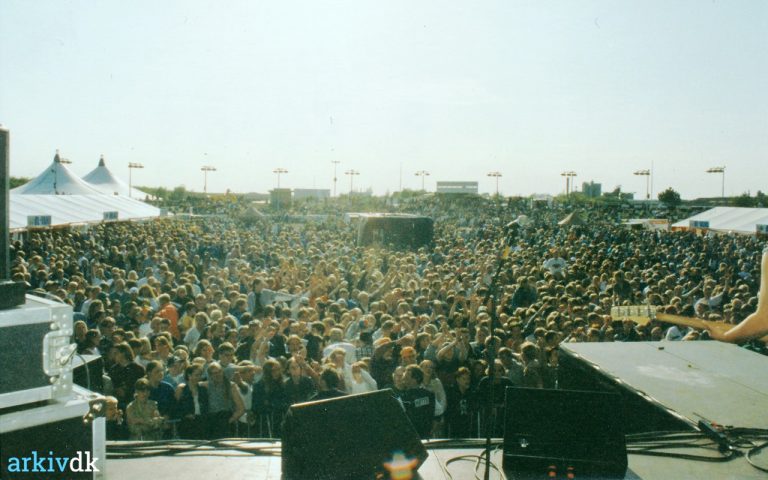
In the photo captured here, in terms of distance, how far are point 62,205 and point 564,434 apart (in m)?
21.7

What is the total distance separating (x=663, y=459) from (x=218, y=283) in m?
8.72

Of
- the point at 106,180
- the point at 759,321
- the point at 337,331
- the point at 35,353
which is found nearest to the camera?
the point at 35,353

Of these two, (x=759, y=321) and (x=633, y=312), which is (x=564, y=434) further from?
(x=633, y=312)

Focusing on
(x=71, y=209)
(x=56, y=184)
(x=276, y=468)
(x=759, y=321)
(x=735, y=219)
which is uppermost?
(x=56, y=184)

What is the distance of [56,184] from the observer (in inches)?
1031

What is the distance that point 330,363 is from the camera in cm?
571

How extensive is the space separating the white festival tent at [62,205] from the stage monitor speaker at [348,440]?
36.2ft

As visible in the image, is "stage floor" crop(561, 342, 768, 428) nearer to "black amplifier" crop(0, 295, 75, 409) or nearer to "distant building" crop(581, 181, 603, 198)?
"black amplifier" crop(0, 295, 75, 409)

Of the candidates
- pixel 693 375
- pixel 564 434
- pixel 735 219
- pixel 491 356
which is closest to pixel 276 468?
pixel 491 356

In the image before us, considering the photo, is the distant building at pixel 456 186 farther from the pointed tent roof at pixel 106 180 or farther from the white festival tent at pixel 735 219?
the white festival tent at pixel 735 219

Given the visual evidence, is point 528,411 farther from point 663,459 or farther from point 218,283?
point 218,283

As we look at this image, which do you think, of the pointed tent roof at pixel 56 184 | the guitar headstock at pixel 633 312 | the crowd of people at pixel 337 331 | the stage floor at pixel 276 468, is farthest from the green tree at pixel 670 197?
the stage floor at pixel 276 468

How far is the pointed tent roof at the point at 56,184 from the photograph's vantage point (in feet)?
85.9

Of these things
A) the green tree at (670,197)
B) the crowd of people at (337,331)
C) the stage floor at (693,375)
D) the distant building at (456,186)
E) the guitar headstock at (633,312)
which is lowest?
the crowd of people at (337,331)
